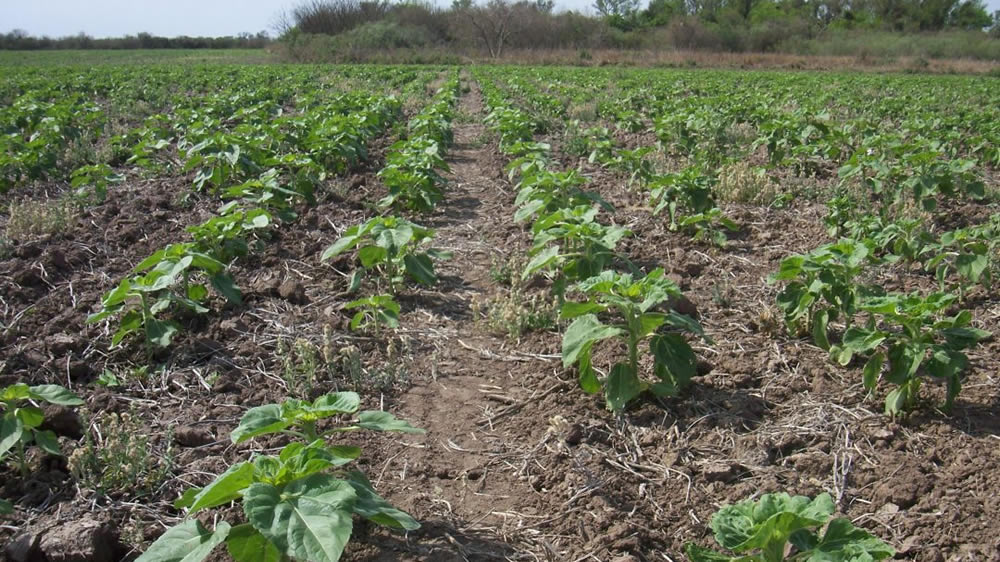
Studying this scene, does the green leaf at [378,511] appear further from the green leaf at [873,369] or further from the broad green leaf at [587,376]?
the green leaf at [873,369]

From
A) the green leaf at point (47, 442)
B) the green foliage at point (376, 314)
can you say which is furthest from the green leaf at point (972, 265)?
the green leaf at point (47, 442)

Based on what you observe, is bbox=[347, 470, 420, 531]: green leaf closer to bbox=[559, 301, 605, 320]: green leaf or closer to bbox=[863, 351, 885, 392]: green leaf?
bbox=[559, 301, 605, 320]: green leaf

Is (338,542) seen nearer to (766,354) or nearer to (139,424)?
(139,424)

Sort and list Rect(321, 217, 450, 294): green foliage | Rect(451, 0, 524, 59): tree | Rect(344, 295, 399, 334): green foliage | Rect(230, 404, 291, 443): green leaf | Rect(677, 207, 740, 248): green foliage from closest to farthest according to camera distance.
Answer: Rect(230, 404, 291, 443): green leaf < Rect(344, 295, 399, 334): green foliage < Rect(321, 217, 450, 294): green foliage < Rect(677, 207, 740, 248): green foliage < Rect(451, 0, 524, 59): tree

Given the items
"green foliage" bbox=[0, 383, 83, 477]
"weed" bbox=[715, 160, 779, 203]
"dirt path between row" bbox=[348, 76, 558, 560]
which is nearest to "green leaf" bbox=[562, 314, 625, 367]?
"dirt path between row" bbox=[348, 76, 558, 560]

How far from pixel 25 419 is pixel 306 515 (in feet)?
5.29

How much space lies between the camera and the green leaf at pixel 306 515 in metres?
1.78

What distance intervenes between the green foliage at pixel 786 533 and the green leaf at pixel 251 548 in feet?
3.89

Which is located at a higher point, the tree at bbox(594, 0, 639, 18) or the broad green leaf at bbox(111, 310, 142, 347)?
the tree at bbox(594, 0, 639, 18)

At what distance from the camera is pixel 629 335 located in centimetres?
326

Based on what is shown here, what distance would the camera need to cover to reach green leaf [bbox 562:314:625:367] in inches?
121

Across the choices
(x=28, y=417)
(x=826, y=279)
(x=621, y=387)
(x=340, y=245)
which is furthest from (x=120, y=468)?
(x=826, y=279)

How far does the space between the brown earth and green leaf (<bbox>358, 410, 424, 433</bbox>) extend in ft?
1.45

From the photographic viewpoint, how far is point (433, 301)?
16.0ft
